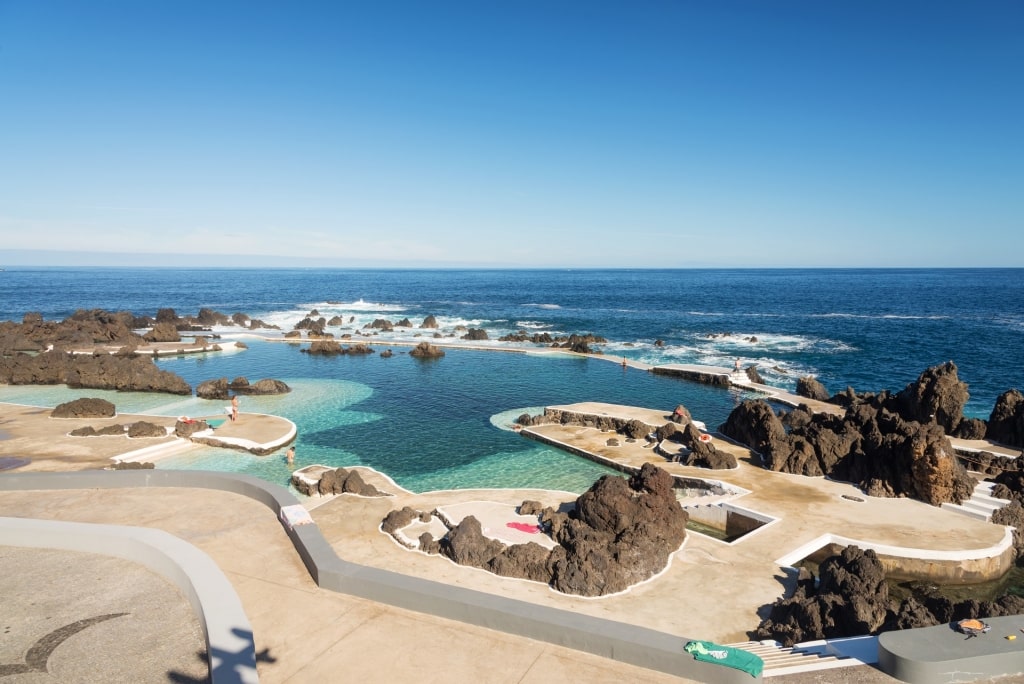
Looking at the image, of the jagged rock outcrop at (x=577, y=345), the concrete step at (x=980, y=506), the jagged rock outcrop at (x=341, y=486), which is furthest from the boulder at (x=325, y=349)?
the concrete step at (x=980, y=506)

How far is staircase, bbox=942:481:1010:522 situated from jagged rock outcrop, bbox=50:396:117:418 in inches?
1582

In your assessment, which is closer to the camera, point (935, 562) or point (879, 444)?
point (935, 562)

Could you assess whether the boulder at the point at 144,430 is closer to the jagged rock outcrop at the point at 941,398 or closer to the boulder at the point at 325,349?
the boulder at the point at 325,349

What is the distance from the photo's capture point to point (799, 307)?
389ft

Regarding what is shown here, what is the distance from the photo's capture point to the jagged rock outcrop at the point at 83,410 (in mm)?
32500

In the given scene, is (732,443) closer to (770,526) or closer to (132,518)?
(770,526)

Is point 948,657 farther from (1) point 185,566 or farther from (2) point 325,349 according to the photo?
(2) point 325,349

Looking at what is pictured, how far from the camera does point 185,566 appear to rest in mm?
12273

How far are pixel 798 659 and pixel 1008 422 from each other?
2407 centimetres

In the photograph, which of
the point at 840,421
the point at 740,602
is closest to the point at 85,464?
the point at 740,602

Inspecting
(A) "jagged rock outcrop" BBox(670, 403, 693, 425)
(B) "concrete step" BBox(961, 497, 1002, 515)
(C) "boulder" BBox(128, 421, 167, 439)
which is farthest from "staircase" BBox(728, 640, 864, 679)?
(C) "boulder" BBox(128, 421, 167, 439)

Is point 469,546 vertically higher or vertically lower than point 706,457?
lower

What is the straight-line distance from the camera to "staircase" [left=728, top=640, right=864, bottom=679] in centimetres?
977

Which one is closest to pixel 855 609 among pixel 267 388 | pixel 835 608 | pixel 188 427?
pixel 835 608
